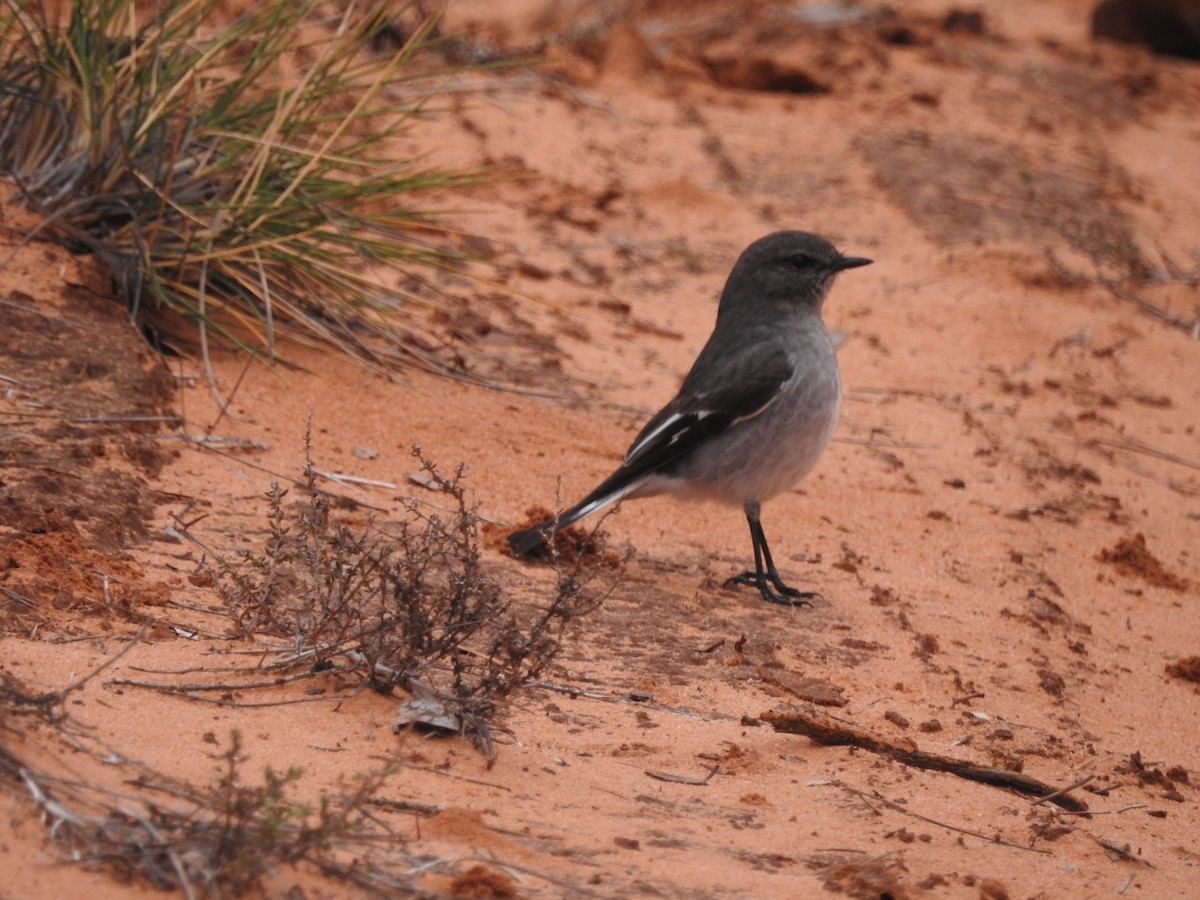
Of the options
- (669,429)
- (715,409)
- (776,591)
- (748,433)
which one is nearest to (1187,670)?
(776,591)

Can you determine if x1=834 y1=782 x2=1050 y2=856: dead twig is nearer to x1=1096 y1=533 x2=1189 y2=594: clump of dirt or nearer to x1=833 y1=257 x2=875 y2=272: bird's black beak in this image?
x1=1096 y1=533 x2=1189 y2=594: clump of dirt

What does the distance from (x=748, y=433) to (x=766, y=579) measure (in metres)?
0.52

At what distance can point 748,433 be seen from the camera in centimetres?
571

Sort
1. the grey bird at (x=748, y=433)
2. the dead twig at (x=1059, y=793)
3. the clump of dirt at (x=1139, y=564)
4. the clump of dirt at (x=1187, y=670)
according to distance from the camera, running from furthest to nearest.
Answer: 1. the clump of dirt at (x=1139, y=564)
2. the grey bird at (x=748, y=433)
3. the clump of dirt at (x=1187, y=670)
4. the dead twig at (x=1059, y=793)

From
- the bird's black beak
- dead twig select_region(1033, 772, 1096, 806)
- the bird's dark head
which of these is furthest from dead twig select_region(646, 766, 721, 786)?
the bird's black beak

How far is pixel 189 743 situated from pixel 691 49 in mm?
9488

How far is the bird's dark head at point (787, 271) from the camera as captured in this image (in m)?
6.14

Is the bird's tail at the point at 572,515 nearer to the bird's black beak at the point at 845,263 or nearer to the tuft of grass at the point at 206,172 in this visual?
the bird's black beak at the point at 845,263

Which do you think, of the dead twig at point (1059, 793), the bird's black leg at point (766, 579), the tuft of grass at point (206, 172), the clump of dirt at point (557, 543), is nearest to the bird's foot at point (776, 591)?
the bird's black leg at point (766, 579)

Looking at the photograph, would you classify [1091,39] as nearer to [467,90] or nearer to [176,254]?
[467,90]

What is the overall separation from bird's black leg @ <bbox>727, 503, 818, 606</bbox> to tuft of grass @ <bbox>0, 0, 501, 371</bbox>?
1.76 m

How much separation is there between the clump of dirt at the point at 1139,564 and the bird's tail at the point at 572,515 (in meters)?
1.96

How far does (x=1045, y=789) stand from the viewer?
13.5ft

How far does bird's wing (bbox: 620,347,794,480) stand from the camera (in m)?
5.71
